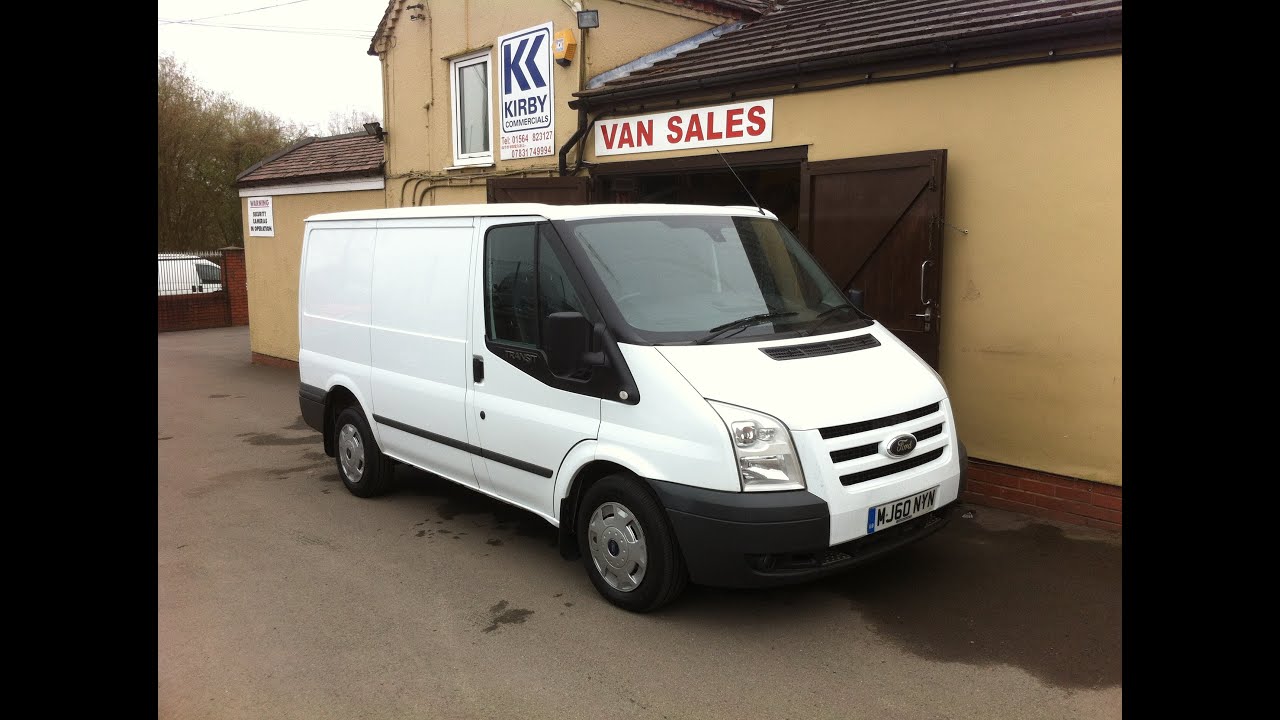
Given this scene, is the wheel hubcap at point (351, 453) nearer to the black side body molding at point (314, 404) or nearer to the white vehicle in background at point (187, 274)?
the black side body molding at point (314, 404)

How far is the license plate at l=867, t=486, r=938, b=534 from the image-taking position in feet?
13.9

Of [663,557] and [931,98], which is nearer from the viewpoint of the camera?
[663,557]

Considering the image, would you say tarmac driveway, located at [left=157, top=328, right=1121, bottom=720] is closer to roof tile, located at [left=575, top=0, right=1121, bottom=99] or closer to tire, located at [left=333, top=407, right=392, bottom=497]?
tire, located at [left=333, top=407, right=392, bottom=497]

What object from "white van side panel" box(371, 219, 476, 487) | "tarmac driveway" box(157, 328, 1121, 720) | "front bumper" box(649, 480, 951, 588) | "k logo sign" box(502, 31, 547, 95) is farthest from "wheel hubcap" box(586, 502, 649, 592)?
"k logo sign" box(502, 31, 547, 95)

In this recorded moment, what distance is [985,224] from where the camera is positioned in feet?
21.1

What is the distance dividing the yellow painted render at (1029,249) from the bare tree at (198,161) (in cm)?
2541

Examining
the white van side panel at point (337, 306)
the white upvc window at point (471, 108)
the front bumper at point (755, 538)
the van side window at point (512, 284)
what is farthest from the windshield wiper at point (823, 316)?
the white upvc window at point (471, 108)

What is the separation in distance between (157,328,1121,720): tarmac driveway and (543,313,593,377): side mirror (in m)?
1.29

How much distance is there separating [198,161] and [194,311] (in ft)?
Answer: 31.4

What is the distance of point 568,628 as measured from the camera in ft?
14.7

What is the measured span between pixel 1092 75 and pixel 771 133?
2.55 meters
